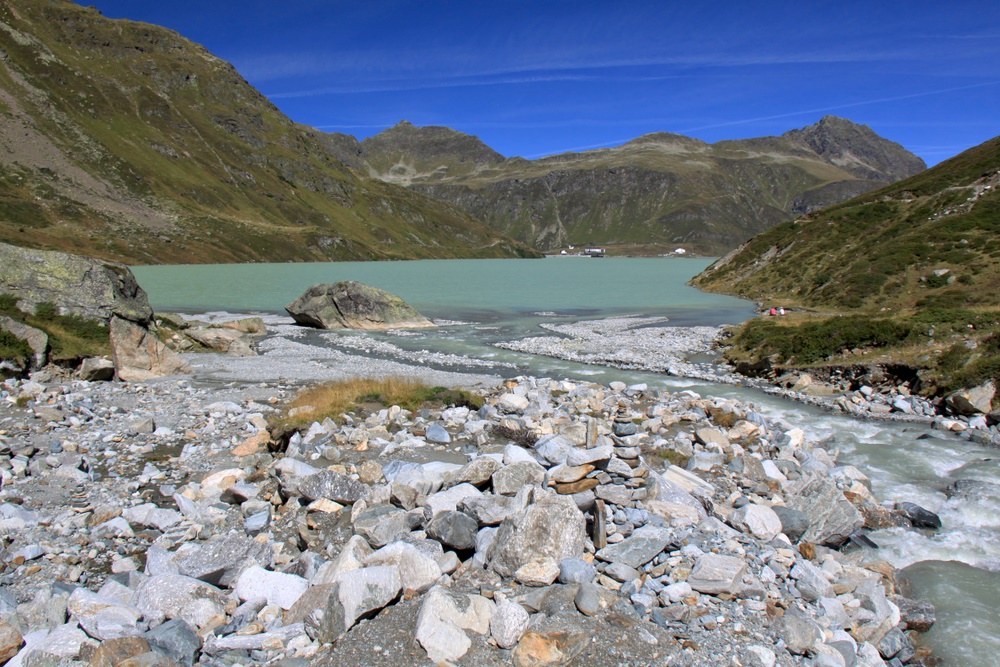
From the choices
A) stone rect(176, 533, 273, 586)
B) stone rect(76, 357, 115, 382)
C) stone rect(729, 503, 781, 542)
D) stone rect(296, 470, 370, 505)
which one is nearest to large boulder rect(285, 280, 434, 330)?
stone rect(76, 357, 115, 382)

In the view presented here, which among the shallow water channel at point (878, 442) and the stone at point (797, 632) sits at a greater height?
the stone at point (797, 632)

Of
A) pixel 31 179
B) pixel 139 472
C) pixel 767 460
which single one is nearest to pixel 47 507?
pixel 139 472

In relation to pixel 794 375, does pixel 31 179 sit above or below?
above

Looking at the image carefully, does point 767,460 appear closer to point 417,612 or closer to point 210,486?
point 417,612

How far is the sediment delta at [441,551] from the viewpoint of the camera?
6812 mm

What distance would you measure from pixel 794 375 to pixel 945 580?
17443 mm

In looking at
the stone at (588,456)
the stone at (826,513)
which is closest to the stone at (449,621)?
the stone at (588,456)

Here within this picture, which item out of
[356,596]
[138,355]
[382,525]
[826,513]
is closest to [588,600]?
[356,596]

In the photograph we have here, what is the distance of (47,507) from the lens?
10.5m

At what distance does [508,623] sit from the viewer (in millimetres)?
6938

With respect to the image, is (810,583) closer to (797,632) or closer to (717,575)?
(797,632)

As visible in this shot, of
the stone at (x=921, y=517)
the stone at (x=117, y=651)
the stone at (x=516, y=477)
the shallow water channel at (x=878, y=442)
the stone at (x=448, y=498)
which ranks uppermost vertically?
the stone at (x=516, y=477)

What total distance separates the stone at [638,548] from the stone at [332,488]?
4248 mm

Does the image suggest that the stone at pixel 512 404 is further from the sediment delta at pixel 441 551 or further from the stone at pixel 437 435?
the stone at pixel 437 435
